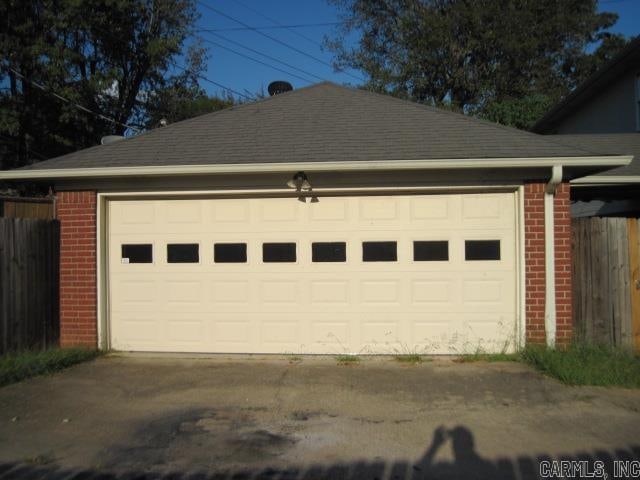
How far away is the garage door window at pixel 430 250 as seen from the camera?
25.8 ft

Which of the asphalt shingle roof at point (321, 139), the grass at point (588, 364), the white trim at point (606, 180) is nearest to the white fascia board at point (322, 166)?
the asphalt shingle roof at point (321, 139)

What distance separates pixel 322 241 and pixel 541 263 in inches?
112

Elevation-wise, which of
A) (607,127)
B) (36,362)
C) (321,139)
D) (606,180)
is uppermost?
(607,127)

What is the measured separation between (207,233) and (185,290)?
84 cm

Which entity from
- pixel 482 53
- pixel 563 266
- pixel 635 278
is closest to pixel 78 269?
pixel 563 266

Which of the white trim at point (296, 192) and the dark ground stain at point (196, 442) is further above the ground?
the white trim at point (296, 192)

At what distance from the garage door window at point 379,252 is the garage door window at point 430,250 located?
10.8 inches

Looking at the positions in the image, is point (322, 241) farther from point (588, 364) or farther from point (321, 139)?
point (588, 364)

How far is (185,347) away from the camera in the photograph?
27.0ft

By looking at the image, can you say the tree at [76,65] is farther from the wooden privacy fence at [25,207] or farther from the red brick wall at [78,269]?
the red brick wall at [78,269]

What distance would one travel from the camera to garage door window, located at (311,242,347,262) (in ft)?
26.2

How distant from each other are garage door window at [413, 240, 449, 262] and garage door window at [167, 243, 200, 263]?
2977 mm

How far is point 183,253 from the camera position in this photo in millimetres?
8242

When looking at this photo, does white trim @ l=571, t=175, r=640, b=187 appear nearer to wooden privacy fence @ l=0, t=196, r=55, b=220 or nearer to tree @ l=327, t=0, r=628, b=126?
wooden privacy fence @ l=0, t=196, r=55, b=220
